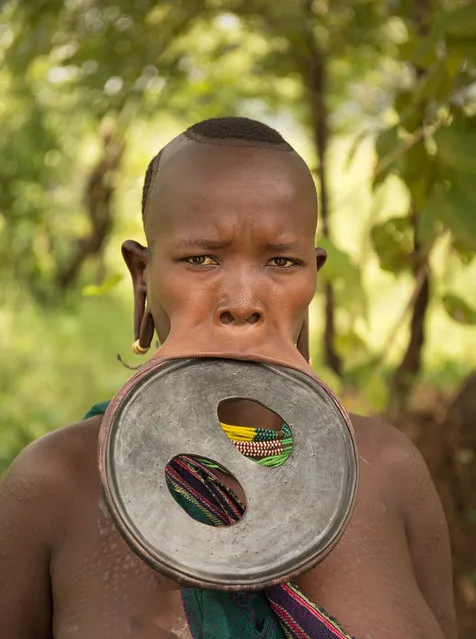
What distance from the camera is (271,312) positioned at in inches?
61.7

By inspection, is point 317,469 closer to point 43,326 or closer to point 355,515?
point 355,515

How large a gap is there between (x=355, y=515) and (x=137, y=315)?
1.73 ft

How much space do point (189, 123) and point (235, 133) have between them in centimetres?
720

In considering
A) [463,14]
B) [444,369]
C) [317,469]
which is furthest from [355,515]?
[444,369]

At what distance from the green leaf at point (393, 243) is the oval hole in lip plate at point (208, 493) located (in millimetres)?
2056

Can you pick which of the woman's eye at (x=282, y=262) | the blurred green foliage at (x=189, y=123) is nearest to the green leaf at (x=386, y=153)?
the blurred green foliage at (x=189, y=123)

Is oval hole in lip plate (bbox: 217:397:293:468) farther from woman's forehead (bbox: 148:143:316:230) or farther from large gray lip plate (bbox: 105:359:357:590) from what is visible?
woman's forehead (bbox: 148:143:316:230)

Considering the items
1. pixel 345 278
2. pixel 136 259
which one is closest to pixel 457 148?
pixel 345 278

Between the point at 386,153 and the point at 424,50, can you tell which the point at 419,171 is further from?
the point at 424,50

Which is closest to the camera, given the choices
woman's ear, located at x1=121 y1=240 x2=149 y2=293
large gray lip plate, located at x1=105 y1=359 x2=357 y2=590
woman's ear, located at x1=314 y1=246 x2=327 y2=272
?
large gray lip plate, located at x1=105 y1=359 x2=357 y2=590

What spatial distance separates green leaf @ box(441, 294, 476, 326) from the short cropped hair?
182 cm

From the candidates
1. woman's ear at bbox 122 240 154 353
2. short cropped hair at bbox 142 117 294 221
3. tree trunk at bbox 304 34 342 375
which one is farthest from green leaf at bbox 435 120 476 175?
tree trunk at bbox 304 34 342 375

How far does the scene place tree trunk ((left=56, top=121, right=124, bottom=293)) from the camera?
31.1ft

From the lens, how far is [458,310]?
11.3ft
